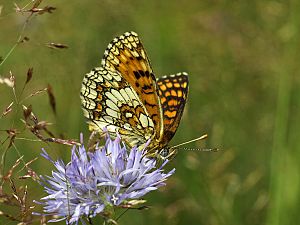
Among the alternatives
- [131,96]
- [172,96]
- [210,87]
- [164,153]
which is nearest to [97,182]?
[164,153]

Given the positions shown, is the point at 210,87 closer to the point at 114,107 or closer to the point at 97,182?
the point at 114,107

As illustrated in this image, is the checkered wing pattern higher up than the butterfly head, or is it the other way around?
the checkered wing pattern

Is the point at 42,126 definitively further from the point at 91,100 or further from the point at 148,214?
the point at 148,214

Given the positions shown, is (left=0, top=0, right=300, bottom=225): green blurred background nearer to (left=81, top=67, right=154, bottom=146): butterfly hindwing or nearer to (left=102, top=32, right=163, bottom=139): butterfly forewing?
(left=81, top=67, right=154, bottom=146): butterfly hindwing

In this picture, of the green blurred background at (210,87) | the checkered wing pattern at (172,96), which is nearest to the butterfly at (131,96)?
the checkered wing pattern at (172,96)

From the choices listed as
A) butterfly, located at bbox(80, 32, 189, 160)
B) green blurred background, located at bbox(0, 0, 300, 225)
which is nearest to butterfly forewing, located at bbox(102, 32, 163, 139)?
butterfly, located at bbox(80, 32, 189, 160)

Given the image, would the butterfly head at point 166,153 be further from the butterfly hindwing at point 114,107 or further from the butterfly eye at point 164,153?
the butterfly hindwing at point 114,107

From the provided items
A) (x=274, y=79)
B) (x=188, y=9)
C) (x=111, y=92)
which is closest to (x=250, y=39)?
(x=274, y=79)
